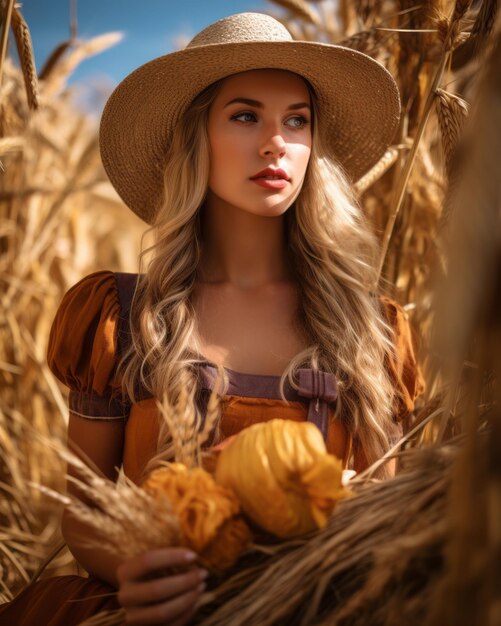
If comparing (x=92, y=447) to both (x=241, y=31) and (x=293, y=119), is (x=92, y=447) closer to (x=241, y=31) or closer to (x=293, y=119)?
(x=293, y=119)

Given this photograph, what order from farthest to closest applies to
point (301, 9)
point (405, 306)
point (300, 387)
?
1. point (301, 9)
2. point (405, 306)
3. point (300, 387)

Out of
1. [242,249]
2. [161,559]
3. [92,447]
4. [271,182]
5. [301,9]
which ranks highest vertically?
[301,9]

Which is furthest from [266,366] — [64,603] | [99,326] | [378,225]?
[378,225]

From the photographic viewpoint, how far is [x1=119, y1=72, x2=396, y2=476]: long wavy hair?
1.36 m

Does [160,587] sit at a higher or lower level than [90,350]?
lower

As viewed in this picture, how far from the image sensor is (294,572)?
754 millimetres

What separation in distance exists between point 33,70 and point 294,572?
1.13 meters

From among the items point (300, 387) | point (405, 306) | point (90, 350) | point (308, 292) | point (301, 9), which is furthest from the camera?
point (301, 9)

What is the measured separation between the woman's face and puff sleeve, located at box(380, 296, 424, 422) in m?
0.39

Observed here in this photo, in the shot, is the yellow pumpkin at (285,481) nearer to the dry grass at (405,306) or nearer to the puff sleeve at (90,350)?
the dry grass at (405,306)

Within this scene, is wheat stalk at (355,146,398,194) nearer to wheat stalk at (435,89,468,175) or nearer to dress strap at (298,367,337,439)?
wheat stalk at (435,89,468,175)

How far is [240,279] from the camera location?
1.57 meters

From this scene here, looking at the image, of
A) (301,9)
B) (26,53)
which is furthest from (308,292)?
(301,9)

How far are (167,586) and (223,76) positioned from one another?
1.07 m
